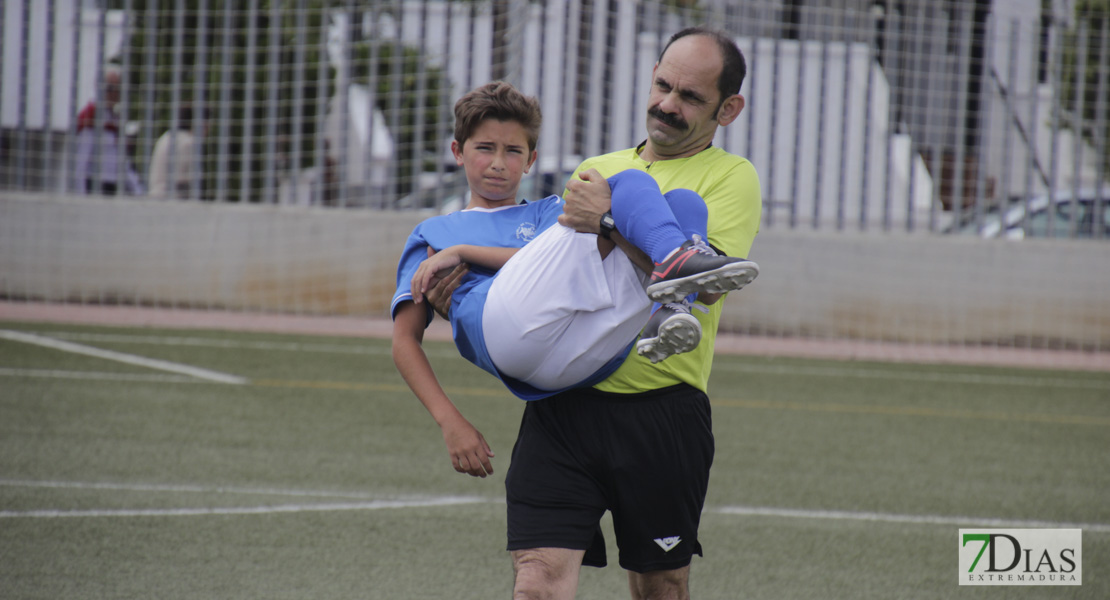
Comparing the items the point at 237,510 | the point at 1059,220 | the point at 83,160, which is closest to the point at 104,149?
the point at 83,160

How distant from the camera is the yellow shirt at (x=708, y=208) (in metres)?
2.77

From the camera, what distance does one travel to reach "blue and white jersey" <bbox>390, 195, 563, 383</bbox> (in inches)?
107

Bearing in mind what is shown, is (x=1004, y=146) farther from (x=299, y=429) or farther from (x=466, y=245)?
(x=466, y=245)

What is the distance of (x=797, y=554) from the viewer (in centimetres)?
480

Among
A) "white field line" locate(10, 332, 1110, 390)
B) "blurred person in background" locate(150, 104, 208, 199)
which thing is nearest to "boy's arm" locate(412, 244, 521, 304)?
"white field line" locate(10, 332, 1110, 390)

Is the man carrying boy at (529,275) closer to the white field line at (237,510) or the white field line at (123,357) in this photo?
the white field line at (237,510)

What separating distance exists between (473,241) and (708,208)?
0.55 m

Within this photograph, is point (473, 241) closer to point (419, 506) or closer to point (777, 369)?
point (419, 506)

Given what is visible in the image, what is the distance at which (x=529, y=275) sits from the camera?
8.55ft

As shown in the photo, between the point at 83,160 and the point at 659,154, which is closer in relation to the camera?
the point at 659,154

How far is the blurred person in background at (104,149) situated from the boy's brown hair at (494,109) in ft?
30.8

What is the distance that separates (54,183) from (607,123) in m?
5.37

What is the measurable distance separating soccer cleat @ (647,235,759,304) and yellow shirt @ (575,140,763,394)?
215 mm

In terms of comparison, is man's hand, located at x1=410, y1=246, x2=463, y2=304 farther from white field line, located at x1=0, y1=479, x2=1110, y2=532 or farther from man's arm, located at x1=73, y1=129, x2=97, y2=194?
man's arm, located at x1=73, y1=129, x2=97, y2=194
